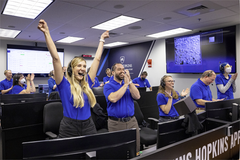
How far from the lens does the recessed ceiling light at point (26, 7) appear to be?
3.17m

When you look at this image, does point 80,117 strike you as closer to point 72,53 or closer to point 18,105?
point 18,105

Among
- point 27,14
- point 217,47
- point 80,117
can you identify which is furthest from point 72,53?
point 80,117

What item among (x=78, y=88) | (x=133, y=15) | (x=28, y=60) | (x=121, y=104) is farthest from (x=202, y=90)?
(x=28, y=60)

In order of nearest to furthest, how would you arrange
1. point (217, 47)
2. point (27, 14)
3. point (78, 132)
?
point (78, 132), point (27, 14), point (217, 47)

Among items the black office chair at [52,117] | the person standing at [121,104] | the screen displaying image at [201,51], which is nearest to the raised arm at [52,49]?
the person standing at [121,104]

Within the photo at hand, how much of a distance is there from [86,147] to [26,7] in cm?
358

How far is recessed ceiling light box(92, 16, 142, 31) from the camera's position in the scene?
4.20 m

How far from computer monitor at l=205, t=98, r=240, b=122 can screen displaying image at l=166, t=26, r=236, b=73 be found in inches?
148

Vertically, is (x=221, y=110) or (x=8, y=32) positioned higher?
(x=8, y=32)

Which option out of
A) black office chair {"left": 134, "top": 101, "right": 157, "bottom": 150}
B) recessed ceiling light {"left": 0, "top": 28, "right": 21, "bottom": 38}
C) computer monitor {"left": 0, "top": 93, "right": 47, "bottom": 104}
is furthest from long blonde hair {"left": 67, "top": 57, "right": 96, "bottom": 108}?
recessed ceiling light {"left": 0, "top": 28, "right": 21, "bottom": 38}

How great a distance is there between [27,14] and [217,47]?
16.7 ft

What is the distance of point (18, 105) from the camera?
2.28m

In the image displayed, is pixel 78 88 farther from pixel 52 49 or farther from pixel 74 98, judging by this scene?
pixel 52 49

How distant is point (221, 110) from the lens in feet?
5.34
